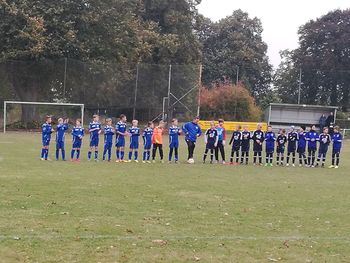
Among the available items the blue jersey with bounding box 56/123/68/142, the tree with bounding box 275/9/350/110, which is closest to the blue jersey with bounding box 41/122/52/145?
the blue jersey with bounding box 56/123/68/142

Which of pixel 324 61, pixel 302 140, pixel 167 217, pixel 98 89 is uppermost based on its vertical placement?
pixel 324 61

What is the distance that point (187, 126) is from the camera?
2186cm

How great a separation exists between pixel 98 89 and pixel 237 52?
124 ft

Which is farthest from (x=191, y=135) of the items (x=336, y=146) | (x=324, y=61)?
(x=324, y=61)

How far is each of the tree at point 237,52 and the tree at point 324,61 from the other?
6.35 meters

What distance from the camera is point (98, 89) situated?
42.1m

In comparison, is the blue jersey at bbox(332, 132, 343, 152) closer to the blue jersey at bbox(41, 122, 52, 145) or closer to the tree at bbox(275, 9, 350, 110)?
the blue jersey at bbox(41, 122, 52, 145)

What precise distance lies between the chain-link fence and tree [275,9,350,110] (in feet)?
99.9

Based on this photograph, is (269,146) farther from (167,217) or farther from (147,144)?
(167,217)

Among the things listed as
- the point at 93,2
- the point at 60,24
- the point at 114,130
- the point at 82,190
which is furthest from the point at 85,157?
the point at 93,2

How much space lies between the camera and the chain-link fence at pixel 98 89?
4141 centimetres

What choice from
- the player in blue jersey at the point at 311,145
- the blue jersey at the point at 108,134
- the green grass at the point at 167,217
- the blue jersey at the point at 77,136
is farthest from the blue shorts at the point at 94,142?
the player in blue jersey at the point at 311,145

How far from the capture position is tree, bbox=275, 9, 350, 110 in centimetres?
6806

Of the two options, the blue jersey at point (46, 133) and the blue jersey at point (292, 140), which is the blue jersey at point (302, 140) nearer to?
the blue jersey at point (292, 140)
